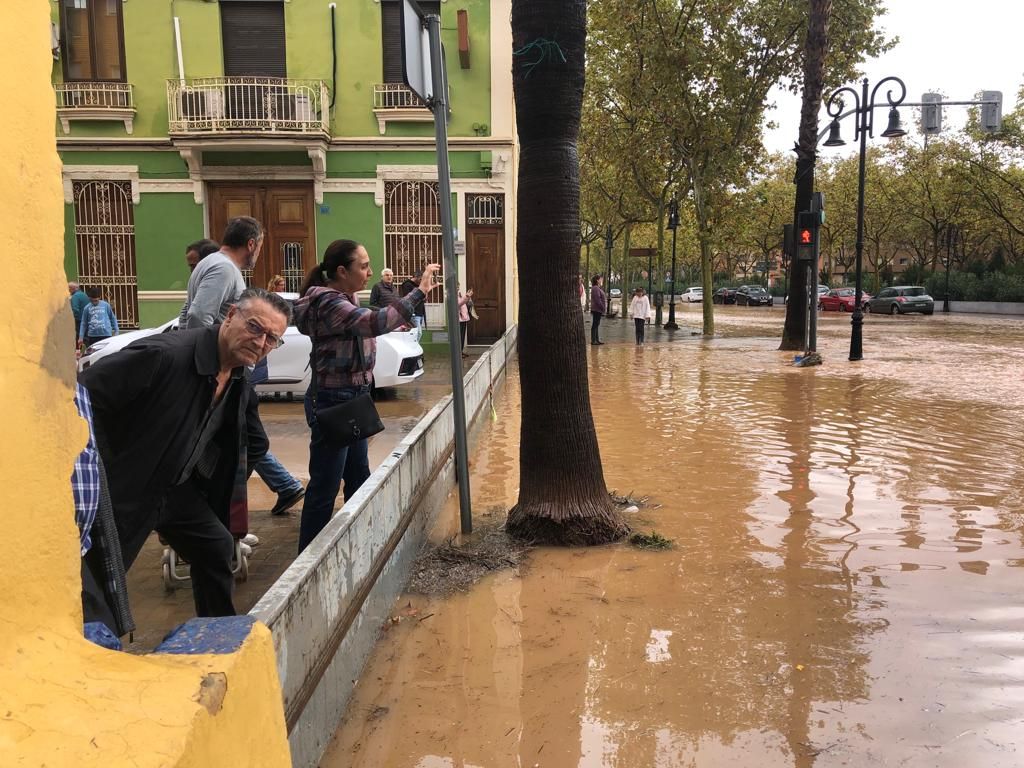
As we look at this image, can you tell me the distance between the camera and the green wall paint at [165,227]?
701 inches

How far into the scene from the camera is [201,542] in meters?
3.25

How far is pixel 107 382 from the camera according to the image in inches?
103

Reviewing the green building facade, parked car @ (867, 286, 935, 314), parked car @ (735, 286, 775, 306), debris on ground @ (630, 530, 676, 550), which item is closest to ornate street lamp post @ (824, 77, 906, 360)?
the green building facade

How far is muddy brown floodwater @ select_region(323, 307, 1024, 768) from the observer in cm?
312

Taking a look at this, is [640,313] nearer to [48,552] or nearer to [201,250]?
[201,250]

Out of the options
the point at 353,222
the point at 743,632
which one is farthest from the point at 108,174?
the point at 743,632

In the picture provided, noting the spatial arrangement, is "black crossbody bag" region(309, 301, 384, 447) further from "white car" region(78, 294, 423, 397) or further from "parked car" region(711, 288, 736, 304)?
"parked car" region(711, 288, 736, 304)

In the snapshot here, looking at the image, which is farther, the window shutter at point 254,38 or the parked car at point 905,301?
the parked car at point 905,301

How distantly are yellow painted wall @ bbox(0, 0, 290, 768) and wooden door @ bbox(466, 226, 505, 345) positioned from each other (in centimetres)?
1728

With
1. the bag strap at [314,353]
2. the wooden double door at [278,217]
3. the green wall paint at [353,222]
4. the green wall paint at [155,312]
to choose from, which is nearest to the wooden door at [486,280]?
the green wall paint at [353,222]

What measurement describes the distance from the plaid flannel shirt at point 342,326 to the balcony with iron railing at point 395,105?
1430cm

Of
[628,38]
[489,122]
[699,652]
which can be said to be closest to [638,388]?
[489,122]

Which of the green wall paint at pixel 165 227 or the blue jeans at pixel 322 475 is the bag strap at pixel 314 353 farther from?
the green wall paint at pixel 165 227

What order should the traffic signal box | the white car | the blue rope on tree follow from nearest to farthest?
the blue rope on tree < the white car < the traffic signal box
